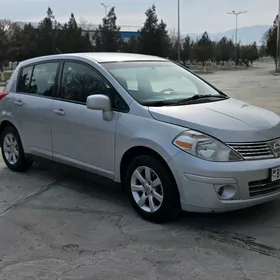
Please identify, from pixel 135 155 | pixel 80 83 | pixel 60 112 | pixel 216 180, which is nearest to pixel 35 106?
pixel 60 112

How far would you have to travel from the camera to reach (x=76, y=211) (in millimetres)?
4789

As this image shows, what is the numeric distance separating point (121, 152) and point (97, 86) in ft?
2.89

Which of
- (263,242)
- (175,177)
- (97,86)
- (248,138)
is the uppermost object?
(97,86)

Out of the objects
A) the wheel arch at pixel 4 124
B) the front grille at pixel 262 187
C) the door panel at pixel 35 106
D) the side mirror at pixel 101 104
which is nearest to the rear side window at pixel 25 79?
the door panel at pixel 35 106

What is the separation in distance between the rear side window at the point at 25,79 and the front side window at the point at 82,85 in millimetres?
912

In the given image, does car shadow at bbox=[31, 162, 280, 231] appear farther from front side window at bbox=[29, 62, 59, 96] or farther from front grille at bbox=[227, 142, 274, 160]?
front side window at bbox=[29, 62, 59, 96]

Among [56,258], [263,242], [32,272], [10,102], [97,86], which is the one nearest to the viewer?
[32,272]

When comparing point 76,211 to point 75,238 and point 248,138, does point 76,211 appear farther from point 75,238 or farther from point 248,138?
point 248,138

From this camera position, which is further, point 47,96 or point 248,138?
point 47,96

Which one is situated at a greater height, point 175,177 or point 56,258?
point 175,177

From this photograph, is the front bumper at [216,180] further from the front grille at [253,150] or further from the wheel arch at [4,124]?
the wheel arch at [4,124]

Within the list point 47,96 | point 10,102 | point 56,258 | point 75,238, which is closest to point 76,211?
point 75,238

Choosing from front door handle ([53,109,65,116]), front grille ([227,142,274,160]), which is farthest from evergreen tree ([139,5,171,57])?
front grille ([227,142,274,160])

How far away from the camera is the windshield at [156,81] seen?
475 centimetres
